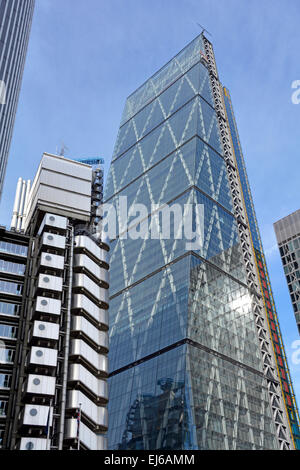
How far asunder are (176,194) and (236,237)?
A: 17.2 metres

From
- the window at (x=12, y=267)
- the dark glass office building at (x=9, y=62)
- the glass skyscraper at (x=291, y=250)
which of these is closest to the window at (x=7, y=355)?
the window at (x=12, y=267)

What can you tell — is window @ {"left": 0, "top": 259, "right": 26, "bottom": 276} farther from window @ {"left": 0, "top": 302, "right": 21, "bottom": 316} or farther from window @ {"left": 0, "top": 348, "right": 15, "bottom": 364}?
window @ {"left": 0, "top": 348, "right": 15, "bottom": 364}

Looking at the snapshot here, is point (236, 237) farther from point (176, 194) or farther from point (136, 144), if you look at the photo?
point (136, 144)

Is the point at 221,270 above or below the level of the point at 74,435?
above

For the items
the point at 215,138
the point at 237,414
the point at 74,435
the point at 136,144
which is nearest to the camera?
the point at 74,435

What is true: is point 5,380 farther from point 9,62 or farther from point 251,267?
point 251,267

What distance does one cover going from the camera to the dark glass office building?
74.4m

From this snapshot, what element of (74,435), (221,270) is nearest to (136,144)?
(221,270)

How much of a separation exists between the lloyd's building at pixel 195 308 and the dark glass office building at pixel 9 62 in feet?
140

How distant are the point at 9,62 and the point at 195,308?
53.1 meters

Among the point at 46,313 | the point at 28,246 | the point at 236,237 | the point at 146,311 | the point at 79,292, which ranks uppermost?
the point at 236,237

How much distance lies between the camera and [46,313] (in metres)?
55.7

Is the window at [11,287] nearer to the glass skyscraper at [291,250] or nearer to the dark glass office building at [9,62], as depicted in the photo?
the dark glass office building at [9,62]

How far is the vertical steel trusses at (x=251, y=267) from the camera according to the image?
98.0 meters
